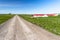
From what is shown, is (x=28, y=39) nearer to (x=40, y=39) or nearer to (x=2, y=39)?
(x=40, y=39)

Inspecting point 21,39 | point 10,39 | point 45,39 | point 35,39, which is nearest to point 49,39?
point 45,39

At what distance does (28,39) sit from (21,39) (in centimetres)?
72

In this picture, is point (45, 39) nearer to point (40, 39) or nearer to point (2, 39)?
point (40, 39)

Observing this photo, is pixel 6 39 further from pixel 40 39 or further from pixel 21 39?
pixel 40 39

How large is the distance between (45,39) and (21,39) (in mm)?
2142

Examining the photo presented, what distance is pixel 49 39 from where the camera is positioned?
12.9 meters

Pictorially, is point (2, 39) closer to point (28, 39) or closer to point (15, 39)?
point (15, 39)

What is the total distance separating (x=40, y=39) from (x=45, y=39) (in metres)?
0.45

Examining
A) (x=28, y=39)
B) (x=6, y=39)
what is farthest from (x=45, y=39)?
(x=6, y=39)

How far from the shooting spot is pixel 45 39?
12727mm

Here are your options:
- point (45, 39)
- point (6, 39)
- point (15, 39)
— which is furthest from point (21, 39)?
point (45, 39)

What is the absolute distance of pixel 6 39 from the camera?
41.9ft

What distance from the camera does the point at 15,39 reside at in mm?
12734

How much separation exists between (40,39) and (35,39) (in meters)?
0.44
